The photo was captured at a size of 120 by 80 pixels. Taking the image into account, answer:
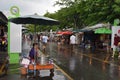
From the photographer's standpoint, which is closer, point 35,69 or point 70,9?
point 35,69

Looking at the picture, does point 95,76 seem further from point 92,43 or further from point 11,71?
point 92,43

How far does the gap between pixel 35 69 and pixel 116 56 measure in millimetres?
12051

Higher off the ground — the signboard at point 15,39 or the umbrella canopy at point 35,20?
the umbrella canopy at point 35,20

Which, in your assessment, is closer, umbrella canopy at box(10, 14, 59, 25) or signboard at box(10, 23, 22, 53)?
umbrella canopy at box(10, 14, 59, 25)

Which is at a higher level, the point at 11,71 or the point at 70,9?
the point at 70,9

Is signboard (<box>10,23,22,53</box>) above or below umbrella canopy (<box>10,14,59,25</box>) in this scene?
below

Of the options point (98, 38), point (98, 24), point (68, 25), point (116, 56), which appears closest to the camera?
point (116, 56)

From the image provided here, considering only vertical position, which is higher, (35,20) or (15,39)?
(35,20)

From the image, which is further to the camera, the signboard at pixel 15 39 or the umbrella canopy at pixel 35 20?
the signboard at pixel 15 39

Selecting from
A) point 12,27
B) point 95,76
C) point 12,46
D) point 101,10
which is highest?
point 101,10

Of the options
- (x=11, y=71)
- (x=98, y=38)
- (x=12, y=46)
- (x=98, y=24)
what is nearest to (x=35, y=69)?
(x=11, y=71)

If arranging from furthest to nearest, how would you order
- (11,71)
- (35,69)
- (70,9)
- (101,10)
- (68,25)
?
(68,25), (70,9), (101,10), (11,71), (35,69)

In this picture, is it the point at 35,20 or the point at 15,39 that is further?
the point at 15,39

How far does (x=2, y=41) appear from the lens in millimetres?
26328
